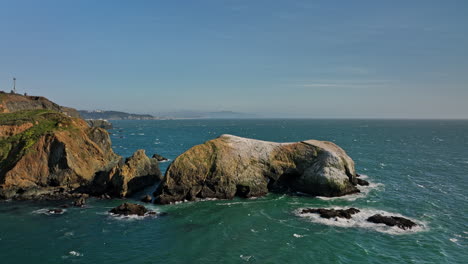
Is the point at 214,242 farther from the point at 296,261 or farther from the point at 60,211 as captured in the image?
the point at 60,211

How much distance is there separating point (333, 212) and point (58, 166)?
4128 centimetres

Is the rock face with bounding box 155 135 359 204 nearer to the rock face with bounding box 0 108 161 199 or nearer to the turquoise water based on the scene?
the turquoise water

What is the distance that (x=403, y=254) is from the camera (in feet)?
90.4

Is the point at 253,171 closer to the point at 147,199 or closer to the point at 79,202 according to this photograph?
the point at 147,199

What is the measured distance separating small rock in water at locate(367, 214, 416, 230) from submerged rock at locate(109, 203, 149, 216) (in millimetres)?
27820

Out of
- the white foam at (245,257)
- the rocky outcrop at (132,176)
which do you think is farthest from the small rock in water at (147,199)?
the white foam at (245,257)

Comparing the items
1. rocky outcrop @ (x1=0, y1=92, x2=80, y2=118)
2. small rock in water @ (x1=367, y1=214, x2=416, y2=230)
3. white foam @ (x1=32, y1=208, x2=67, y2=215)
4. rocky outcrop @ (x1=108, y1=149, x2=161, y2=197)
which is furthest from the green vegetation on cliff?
small rock in water @ (x1=367, y1=214, x2=416, y2=230)

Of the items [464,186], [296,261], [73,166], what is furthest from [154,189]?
[464,186]

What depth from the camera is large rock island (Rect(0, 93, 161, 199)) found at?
148 ft

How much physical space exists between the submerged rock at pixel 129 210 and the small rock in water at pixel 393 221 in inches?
1095

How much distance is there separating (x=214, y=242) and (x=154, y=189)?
21201mm

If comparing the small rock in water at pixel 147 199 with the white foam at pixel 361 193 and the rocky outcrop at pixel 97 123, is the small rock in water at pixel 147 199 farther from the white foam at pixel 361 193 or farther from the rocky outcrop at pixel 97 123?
the rocky outcrop at pixel 97 123

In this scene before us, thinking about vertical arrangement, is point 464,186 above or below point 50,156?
below

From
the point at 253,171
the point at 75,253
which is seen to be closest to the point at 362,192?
the point at 253,171
